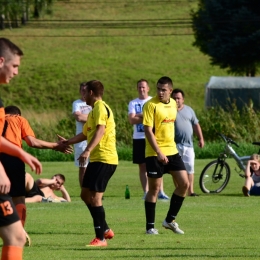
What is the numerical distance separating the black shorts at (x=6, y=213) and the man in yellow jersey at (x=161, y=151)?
4952 mm

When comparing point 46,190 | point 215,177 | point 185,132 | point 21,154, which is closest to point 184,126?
point 185,132

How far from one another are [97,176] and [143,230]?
1905 mm

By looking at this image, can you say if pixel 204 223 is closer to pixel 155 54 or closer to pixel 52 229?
pixel 52 229

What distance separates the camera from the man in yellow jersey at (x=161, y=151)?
469 inches

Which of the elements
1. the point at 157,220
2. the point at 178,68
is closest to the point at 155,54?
the point at 178,68

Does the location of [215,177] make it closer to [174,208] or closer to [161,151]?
[174,208]

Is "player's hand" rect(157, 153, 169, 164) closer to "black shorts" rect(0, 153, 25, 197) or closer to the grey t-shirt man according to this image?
"black shorts" rect(0, 153, 25, 197)

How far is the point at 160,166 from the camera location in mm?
11930

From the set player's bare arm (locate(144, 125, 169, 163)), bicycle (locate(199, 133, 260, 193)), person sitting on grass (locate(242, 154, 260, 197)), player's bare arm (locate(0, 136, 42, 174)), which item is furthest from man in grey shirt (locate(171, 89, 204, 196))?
player's bare arm (locate(0, 136, 42, 174))

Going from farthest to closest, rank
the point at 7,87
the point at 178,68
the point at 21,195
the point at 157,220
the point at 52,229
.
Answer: the point at 178,68 → the point at 7,87 → the point at 157,220 → the point at 52,229 → the point at 21,195

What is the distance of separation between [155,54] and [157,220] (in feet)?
260

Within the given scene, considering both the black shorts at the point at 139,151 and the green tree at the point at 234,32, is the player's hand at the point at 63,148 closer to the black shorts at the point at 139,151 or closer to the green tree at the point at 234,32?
the black shorts at the point at 139,151

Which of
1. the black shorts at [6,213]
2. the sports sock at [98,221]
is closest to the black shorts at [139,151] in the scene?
the sports sock at [98,221]

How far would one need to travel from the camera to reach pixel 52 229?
12.8 metres
